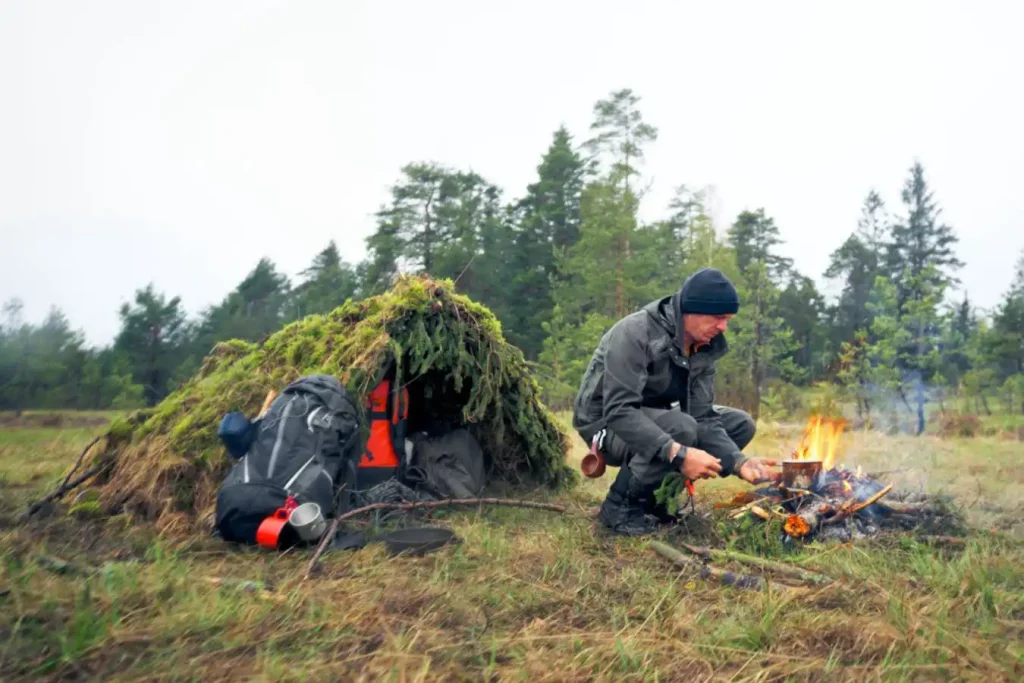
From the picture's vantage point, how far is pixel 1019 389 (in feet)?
61.1

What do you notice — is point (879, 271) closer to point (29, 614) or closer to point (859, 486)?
point (859, 486)

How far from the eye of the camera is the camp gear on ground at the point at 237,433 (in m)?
3.60

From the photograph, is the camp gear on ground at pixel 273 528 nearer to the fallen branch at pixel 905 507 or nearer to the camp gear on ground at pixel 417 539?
the camp gear on ground at pixel 417 539

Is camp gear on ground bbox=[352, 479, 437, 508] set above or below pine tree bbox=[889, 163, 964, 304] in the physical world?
below

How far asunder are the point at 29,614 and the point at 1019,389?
22038mm

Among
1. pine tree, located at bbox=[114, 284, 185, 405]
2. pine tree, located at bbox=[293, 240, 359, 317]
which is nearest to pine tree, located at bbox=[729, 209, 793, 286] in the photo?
pine tree, located at bbox=[293, 240, 359, 317]

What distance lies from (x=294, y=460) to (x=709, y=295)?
2.29 m

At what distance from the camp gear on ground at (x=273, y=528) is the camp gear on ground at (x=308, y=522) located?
0.13ft

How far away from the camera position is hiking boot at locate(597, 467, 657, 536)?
3867mm

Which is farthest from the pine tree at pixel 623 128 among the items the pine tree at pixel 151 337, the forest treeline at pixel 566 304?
the pine tree at pixel 151 337

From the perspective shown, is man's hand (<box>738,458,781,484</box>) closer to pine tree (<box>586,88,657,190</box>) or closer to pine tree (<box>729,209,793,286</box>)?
pine tree (<box>586,88,657,190</box>)

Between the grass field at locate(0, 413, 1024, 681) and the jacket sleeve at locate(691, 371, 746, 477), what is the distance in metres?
0.44

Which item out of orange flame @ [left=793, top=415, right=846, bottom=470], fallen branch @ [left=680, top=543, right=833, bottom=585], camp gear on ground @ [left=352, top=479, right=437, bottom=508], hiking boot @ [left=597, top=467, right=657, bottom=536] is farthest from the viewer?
camp gear on ground @ [left=352, top=479, right=437, bottom=508]

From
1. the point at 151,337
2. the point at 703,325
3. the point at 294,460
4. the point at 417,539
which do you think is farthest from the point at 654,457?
the point at 151,337
